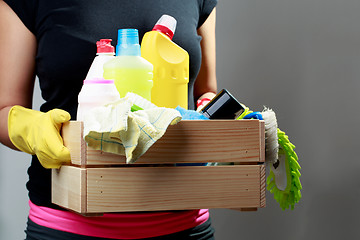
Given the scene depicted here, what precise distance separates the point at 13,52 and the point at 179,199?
0.48m

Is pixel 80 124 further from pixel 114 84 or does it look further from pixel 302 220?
pixel 302 220

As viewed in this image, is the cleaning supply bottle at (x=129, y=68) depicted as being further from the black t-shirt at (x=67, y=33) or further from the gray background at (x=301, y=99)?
the gray background at (x=301, y=99)

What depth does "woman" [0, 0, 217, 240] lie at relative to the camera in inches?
41.8

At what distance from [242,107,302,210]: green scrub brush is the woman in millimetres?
197

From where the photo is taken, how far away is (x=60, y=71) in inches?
42.9

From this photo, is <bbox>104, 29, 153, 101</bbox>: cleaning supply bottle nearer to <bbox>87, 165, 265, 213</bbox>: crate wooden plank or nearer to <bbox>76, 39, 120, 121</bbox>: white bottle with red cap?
<bbox>76, 39, 120, 121</bbox>: white bottle with red cap

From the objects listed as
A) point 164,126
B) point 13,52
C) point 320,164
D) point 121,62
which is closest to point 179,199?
point 164,126

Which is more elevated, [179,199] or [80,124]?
[80,124]

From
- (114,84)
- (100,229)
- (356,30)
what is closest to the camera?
(114,84)

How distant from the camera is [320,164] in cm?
192

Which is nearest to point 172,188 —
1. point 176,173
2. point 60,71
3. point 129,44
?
point 176,173

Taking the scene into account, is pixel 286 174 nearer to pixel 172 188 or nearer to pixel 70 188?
pixel 172 188

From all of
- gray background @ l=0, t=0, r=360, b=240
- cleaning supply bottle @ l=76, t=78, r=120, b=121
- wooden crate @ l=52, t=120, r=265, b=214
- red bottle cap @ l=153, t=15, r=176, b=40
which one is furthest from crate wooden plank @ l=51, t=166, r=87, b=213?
gray background @ l=0, t=0, r=360, b=240

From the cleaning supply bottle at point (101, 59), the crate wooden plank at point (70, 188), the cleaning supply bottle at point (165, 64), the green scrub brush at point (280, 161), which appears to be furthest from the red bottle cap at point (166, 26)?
the crate wooden plank at point (70, 188)
